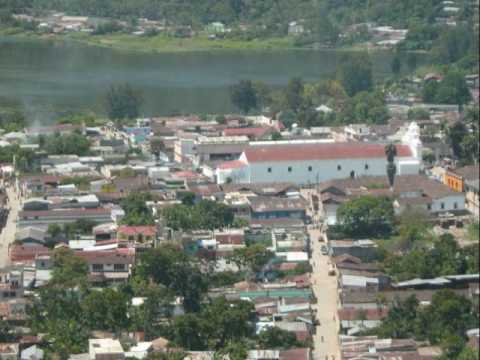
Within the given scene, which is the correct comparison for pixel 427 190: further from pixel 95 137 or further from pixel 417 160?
pixel 95 137

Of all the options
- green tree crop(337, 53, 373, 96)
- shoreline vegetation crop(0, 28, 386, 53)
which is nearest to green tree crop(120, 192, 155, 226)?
green tree crop(337, 53, 373, 96)

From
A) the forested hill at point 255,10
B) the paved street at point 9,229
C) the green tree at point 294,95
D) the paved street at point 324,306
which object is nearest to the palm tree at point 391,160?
the paved street at point 324,306

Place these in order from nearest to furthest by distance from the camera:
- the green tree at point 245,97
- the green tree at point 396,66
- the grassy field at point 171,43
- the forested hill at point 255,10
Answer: the green tree at point 245,97
the green tree at point 396,66
the grassy field at point 171,43
the forested hill at point 255,10

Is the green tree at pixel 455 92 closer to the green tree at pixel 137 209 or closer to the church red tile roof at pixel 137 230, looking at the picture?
the green tree at pixel 137 209

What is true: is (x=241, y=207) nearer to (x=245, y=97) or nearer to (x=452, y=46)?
(x=245, y=97)

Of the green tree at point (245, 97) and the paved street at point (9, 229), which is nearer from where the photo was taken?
the paved street at point (9, 229)

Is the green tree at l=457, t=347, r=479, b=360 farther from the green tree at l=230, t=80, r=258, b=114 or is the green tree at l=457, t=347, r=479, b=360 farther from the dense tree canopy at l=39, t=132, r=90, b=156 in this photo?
the green tree at l=230, t=80, r=258, b=114

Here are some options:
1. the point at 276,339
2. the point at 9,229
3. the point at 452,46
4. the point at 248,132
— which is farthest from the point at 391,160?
the point at 452,46
